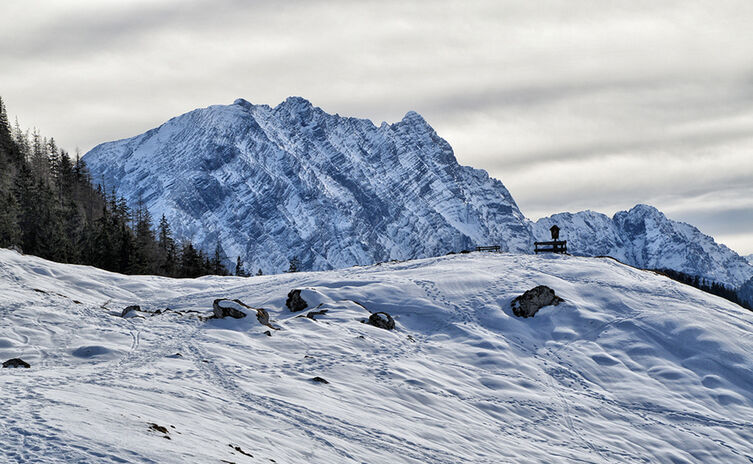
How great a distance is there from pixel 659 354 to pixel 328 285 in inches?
769

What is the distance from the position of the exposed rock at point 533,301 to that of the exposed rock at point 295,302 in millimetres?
11915

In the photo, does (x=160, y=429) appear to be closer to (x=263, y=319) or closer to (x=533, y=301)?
(x=263, y=319)

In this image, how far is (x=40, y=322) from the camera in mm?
30359

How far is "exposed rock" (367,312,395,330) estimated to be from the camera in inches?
1407

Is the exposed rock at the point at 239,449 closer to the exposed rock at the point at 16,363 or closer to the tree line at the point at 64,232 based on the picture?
the exposed rock at the point at 16,363

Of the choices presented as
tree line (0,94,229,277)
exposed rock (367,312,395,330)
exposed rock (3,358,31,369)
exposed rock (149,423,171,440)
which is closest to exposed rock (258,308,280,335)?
exposed rock (367,312,395,330)

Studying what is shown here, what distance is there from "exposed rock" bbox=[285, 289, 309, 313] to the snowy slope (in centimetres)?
79

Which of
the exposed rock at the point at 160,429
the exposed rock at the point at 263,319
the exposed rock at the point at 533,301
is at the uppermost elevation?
the exposed rock at the point at 533,301

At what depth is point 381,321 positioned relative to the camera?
118ft

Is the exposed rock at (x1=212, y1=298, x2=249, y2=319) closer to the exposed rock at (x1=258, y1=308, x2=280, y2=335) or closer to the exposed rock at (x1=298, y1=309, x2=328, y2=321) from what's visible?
the exposed rock at (x1=258, y1=308, x2=280, y2=335)

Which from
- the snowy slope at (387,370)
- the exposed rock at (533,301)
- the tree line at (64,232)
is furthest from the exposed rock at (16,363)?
the tree line at (64,232)

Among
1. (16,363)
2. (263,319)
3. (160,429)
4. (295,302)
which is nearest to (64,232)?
(295,302)

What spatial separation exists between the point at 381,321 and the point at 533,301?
9391 millimetres

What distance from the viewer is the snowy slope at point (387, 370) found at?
17.5 metres
